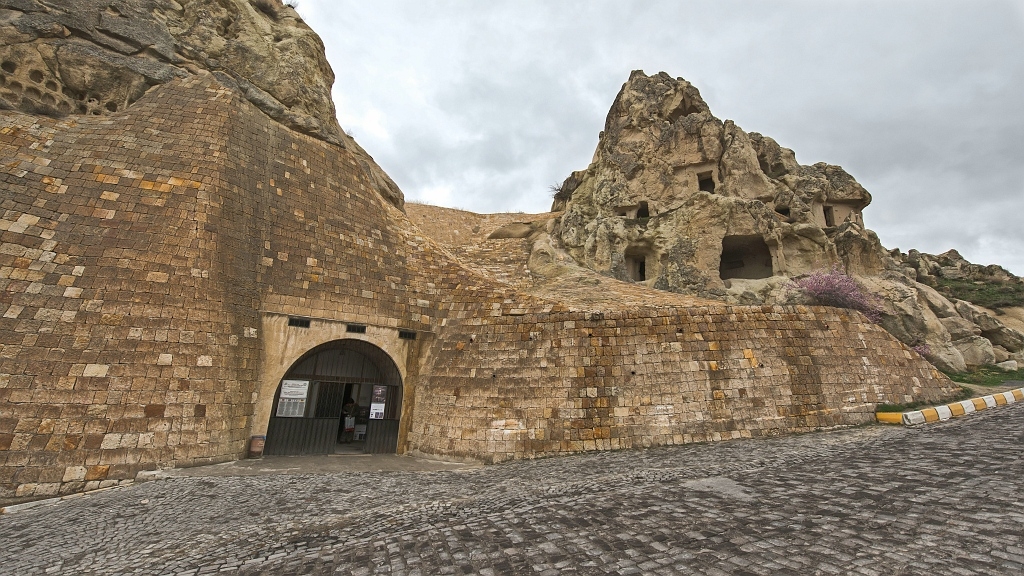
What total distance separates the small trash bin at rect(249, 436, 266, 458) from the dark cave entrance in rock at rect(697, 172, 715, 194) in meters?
25.8

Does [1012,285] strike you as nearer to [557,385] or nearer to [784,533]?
[557,385]

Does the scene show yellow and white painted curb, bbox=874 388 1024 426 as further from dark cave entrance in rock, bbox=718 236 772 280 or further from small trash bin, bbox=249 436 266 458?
small trash bin, bbox=249 436 266 458

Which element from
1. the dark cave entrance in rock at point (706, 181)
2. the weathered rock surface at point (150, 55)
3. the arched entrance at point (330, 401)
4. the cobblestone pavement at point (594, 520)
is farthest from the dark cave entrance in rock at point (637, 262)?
the cobblestone pavement at point (594, 520)

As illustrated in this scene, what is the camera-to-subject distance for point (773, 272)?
2297 cm

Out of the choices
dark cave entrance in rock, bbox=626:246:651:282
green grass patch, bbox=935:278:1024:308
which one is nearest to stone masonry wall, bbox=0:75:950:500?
dark cave entrance in rock, bbox=626:246:651:282

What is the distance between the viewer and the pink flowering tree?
19609 mm

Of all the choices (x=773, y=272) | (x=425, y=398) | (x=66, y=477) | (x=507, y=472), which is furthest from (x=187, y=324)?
(x=773, y=272)

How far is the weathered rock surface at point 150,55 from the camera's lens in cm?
1042

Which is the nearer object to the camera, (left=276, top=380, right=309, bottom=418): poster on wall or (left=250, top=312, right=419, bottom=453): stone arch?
(left=250, top=312, right=419, bottom=453): stone arch

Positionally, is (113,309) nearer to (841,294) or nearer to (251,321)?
(251,321)

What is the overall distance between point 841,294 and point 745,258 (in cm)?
627

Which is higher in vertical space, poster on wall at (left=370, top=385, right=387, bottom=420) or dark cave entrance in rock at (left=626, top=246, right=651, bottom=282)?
dark cave entrance in rock at (left=626, top=246, right=651, bottom=282)

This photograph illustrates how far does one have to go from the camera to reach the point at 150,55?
1162 centimetres

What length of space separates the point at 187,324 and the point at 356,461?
4879 mm
